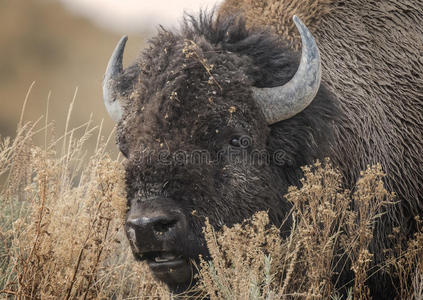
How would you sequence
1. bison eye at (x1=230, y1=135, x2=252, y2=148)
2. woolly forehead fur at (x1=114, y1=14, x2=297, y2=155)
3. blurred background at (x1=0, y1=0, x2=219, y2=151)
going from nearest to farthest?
woolly forehead fur at (x1=114, y1=14, x2=297, y2=155)
bison eye at (x1=230, y1=135, x2=252, y2=148)
blurred background at (x1=0, y1=0, x2=219, y2=151)

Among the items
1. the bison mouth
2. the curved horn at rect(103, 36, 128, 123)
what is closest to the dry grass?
the bison mouth

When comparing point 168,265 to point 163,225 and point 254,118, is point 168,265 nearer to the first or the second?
point 163,225

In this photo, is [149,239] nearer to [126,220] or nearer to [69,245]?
[126,220]

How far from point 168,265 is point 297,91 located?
149 centimetres

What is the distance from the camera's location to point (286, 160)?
391 centimetres

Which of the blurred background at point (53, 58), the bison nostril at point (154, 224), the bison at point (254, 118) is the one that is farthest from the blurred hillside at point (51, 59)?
the bison nostril at point (154, 224)

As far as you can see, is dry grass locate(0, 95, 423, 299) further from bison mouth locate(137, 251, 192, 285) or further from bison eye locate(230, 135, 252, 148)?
bison eye locate(230, 135, 252, 148)

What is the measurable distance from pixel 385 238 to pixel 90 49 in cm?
1901

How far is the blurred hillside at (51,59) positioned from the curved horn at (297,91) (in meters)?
14.2

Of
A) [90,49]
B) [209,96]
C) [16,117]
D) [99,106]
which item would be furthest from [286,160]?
[90,49]

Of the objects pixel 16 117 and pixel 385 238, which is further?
pixel 16 117

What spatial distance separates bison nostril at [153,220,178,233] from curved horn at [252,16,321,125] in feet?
3.72

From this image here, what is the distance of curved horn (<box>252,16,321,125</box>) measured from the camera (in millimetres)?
3789

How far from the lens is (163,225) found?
3.22m
